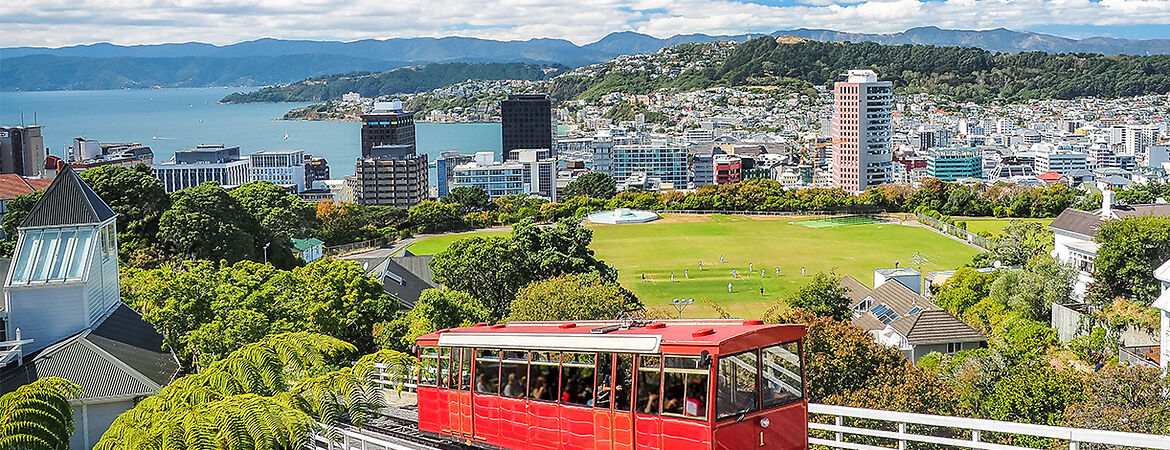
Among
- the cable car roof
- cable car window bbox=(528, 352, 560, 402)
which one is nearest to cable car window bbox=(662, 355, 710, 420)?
the cable car roof

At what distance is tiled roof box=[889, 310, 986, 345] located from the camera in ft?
71.8

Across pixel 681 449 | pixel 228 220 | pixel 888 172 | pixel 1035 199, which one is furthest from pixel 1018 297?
pixel 888 172

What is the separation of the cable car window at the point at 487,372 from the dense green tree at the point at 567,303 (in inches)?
402

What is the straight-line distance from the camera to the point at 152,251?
26047 mm

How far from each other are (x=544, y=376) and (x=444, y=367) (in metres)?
1.39

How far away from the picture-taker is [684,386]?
675 cm

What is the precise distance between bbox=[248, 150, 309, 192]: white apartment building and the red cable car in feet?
305

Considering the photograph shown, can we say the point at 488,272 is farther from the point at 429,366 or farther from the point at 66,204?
the point at 429,366

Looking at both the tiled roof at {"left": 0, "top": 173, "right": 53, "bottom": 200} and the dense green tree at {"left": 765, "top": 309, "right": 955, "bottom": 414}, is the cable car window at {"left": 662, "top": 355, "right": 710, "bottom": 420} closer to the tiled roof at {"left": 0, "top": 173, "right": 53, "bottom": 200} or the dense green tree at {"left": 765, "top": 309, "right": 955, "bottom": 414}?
the dense green tree at {"left": 765, "top": 309, "right": 955, "bottom": 414}

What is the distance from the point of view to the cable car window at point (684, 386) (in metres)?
6.62

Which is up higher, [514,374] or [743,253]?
[514,374]

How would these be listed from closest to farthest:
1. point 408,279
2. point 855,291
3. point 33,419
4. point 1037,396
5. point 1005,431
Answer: point 1005,431 < point 33,419 < point 1037,396 < point 855,291 < point 408,279

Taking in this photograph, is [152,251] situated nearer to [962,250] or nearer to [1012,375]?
[1012,375]

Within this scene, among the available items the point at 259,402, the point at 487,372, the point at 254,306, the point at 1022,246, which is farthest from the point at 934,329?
the point at 259,402
